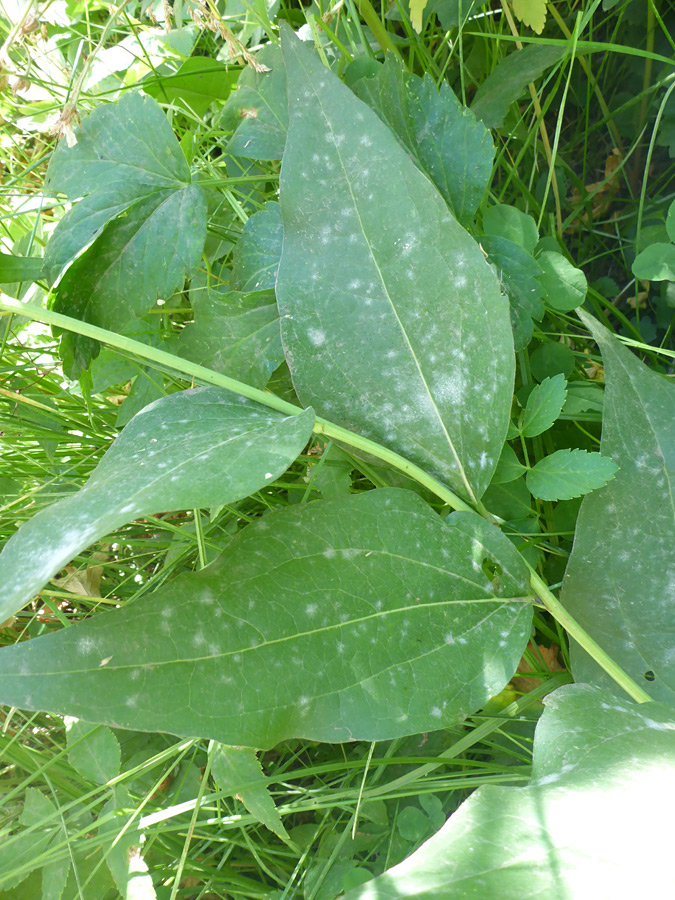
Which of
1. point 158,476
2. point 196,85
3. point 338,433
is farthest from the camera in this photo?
point 196,85

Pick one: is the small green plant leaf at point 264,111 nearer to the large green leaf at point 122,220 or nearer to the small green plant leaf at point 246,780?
the large green leaf at point 122,220

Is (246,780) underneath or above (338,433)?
underneath

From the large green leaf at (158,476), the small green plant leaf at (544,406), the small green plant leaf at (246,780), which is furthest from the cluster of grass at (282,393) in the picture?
the large green leaf at (158,476)

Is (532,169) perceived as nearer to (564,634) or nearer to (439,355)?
(439,355)

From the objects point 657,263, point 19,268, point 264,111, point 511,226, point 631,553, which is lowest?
point 631,553

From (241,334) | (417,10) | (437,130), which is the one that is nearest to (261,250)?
(241,334)

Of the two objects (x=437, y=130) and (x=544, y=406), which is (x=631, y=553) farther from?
(x=437, y=130)

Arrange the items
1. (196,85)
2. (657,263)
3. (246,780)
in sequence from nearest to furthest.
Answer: (246,780) < (657,263) < (196,85)

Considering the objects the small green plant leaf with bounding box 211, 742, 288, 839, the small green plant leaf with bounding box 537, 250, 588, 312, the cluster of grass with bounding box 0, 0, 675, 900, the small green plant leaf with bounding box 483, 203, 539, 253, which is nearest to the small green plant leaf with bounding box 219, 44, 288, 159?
the cluster of grass with bounding box 0, 0, 675, 900
